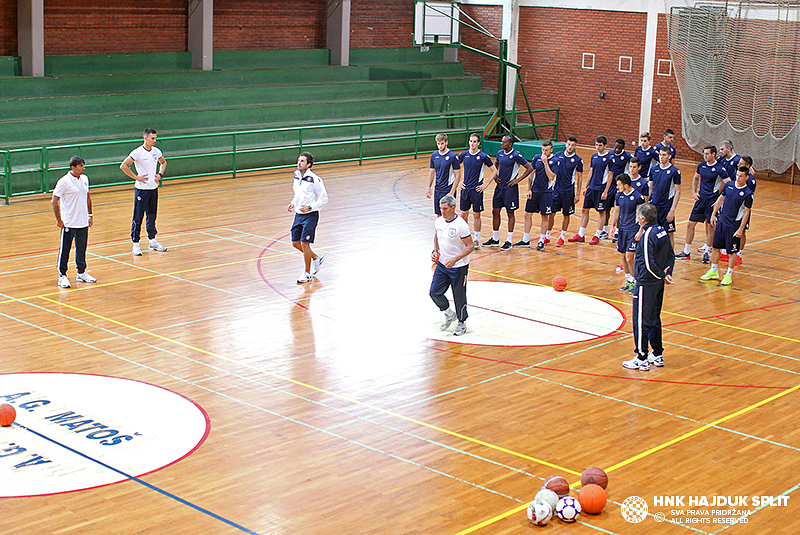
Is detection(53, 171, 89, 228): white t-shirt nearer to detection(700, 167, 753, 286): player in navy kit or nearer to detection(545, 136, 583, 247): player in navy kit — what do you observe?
detection(545, 136, 583, 247): player in navy kit

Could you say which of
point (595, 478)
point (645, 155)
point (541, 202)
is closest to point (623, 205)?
point (541, 202)

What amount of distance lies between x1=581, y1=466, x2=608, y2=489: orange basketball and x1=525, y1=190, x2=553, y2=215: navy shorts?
30.9 ft

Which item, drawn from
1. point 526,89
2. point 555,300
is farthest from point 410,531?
point 526,89

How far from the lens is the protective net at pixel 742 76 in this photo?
2481 centimetres

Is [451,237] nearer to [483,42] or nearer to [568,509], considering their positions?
[568,509]

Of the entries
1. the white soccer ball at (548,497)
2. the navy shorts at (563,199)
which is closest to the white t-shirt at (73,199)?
the navy shorts at (563,199)

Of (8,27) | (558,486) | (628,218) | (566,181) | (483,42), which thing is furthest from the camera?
(483,42)

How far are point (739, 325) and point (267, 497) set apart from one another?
7.69 meters

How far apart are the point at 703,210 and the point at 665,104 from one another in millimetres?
13608

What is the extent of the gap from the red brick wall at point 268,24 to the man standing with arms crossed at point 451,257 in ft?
63.9

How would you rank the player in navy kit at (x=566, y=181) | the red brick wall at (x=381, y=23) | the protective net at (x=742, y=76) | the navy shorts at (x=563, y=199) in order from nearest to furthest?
the player in navy kit at (x=566, y=181), the navy shorts at (x=563, y=199), the protective net at (x=742, y=76), the red brick wall at (x=381, y=23)

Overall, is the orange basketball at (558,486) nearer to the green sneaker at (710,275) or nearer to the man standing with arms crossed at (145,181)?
the green sneaker at (710,275)

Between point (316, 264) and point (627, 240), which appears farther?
point (316, 264)

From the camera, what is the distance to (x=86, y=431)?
8.86m
